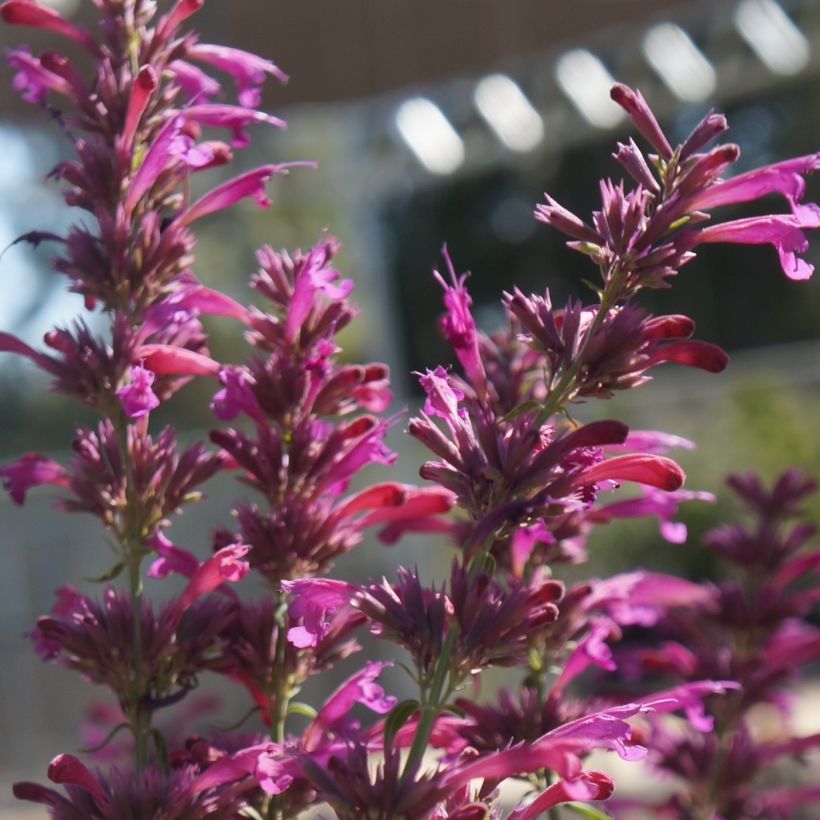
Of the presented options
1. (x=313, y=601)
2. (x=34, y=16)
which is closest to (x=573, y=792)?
(x=313, y=601)

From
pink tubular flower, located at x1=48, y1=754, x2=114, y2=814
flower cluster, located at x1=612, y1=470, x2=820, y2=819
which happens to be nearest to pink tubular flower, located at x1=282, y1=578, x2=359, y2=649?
pink tubular flower, located at x1=48, y1=754, x2=114, y2=814

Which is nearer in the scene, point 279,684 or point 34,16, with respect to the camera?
point 279,684

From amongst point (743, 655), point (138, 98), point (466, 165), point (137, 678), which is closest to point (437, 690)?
point (137, 678)

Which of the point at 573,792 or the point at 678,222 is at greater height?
the point at 678,222

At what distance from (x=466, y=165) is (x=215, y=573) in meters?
8.55

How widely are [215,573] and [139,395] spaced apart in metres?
0.15

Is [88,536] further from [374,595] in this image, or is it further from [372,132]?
[374,595]

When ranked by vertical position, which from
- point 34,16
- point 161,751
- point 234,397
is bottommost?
point 161,751

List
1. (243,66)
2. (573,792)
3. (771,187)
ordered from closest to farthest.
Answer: (573,792)
(771,187)
(243,66)

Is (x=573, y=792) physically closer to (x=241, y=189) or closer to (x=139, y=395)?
(x=139, y=395)

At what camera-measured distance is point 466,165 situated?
9234mm

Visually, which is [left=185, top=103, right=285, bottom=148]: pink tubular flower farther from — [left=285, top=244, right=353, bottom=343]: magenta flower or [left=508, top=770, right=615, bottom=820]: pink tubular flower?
[left=508, top=770, right=615, bottom=820]: pink tubular flower

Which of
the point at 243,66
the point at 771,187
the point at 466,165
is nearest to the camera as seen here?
the point at 771,187

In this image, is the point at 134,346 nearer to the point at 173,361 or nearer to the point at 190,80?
the point at 173,361
